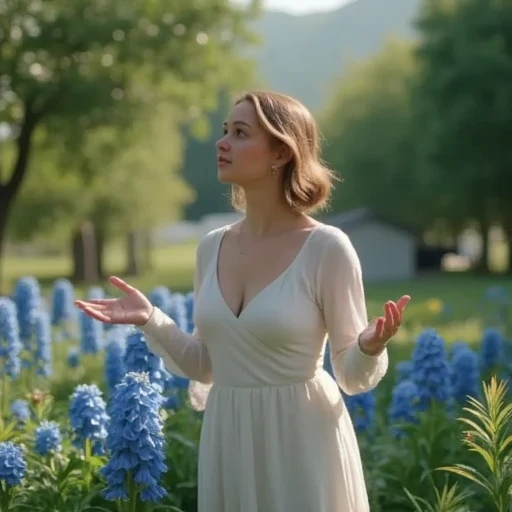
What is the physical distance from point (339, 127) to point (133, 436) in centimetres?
4886

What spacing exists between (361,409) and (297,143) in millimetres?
2848

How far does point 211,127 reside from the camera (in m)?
36.1

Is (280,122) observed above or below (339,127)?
below

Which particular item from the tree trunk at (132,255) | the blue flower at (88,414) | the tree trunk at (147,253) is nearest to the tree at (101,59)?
the blue flower at (88,414)

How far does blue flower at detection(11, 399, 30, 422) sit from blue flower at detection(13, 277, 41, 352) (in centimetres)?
148

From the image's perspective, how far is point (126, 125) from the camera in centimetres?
2297

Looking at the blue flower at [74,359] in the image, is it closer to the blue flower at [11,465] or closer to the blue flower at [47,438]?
the blue flower at [47,438]

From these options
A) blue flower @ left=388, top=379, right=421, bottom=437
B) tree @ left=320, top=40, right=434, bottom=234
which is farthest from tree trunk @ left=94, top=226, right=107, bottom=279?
blue flower @ left=388, top=379, right=421, bottom=437

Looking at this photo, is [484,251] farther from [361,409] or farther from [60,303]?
[361,409]

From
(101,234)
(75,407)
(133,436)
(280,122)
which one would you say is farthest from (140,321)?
(101,234)

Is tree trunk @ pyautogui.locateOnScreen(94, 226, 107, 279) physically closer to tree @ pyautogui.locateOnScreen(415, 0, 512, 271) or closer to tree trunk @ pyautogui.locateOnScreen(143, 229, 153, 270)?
tree trunk @ pyautogui.locateOnScreen(143, 229, 153, 270)

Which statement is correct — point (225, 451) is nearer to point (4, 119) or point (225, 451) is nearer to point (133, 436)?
point (133, 436)

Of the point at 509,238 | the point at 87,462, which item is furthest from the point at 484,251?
the point at 87,462

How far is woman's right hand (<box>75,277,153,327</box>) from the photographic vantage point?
12.0 ft
